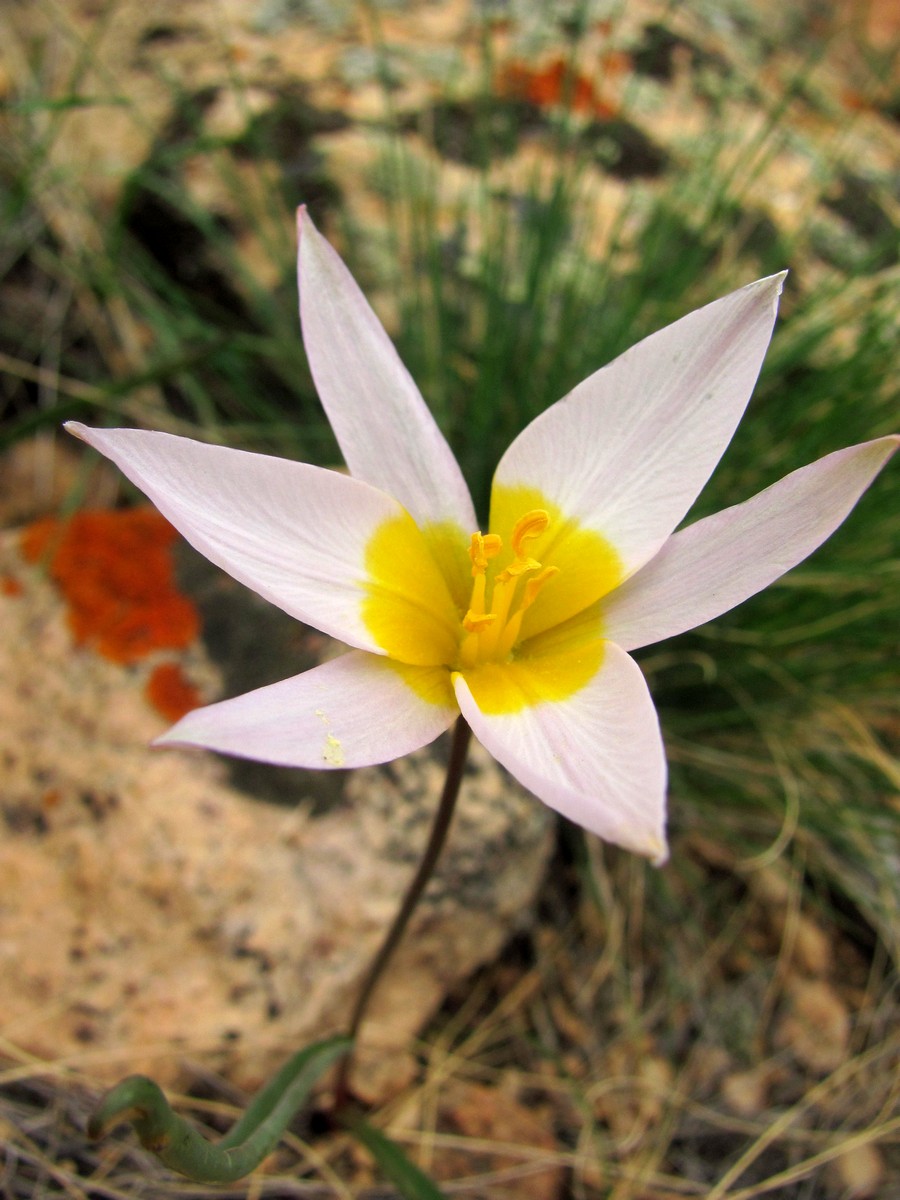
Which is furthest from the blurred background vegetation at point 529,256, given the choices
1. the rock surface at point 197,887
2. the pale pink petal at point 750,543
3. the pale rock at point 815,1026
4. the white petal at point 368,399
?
the pale pink petal at point 750,543

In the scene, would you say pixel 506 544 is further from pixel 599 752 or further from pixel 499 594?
pixel 599 752

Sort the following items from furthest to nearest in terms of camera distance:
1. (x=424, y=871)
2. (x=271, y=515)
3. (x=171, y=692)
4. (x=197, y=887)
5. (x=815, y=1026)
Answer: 1. (x=815, y=1026)
2. (x=171, y=692)
3. (x=197, y=887)
4. (x=424, y=871)
5. (x=271, y=515)

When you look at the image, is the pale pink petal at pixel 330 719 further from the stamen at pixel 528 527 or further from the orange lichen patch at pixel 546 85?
the orange lichen patch at pixel 546 85

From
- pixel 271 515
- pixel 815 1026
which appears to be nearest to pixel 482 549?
pixel 271 515

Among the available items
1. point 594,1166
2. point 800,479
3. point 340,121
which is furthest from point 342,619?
point 340,121

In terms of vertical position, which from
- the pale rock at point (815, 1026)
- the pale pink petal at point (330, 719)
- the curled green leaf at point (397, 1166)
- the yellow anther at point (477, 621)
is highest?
the yellow anther at point (477, 621)

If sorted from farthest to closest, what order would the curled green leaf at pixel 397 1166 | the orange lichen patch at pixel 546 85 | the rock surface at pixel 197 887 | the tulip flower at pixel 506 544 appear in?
the orange lichen patch at pixel 546 85, the rock surface at pixel 197 887, the curled green leaf at pixel 397 1166, the tulip flower at pixel 506 544

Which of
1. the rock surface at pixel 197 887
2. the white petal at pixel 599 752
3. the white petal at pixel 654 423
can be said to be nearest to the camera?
the white petal at pixel 599 752

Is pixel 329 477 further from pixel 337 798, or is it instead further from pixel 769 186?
pixel 769 186
